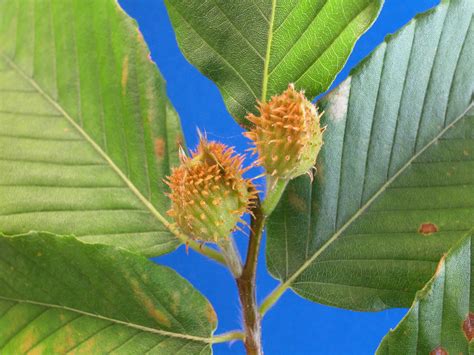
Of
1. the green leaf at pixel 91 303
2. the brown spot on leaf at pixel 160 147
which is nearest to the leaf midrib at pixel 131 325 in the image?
the green leaf at pixel 91 303

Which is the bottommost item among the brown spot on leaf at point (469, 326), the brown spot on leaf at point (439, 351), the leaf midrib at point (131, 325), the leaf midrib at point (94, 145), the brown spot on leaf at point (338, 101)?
the leaf midrib at point (131, 325)

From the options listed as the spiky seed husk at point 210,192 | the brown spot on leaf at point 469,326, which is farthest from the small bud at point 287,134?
the brown spot on leaf at point 469,326

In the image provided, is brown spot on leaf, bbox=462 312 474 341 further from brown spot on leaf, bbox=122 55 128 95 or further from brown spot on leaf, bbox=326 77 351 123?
brown spot on leaf, bbox=122 55 128 95

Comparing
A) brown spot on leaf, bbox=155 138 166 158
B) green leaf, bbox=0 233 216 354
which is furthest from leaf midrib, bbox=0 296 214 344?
brown spot on leaf, bbox=155 138 166 158

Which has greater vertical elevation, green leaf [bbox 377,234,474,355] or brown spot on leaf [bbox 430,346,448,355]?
green leaf [bbox 377,234,474,355]

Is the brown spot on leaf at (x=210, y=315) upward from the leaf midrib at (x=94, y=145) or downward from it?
downward

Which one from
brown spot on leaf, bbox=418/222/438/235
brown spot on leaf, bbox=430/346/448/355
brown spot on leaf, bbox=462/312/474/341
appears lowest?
brown spot on leaf, bbox=430/346/448/355

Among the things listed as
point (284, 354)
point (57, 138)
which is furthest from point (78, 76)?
point (284, 354)

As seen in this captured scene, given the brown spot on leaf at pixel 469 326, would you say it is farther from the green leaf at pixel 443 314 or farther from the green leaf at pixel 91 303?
the green leaf at pixel 91 303
